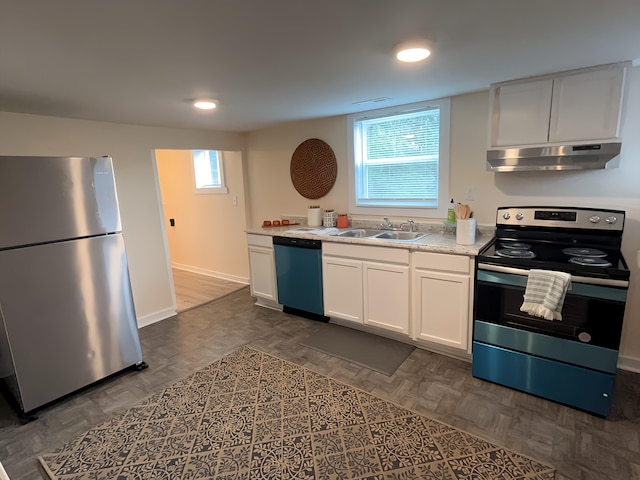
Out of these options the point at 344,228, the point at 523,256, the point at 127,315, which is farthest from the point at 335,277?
the point at 127,315

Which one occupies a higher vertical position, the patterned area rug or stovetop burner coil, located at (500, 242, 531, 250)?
stovetop burner coil, located at (500, 242, 531, 250)

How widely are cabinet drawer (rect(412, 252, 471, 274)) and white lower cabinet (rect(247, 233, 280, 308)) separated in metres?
1.65

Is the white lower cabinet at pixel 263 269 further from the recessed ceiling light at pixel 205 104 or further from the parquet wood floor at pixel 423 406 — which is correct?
the recessed ceiling light at pixel 205 104

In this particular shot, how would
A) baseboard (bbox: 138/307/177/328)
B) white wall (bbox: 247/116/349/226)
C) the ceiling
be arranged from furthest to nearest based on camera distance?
1. white wall (bbox: 247/116/349/226)
2. baseboard (bbox: 138/307/177/328)
3. the ceiling

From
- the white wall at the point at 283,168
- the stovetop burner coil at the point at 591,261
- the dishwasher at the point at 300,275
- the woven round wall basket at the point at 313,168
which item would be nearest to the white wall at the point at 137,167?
the white wall at the point at 283,168

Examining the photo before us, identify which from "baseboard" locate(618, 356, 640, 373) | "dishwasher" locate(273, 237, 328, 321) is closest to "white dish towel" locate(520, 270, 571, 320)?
"baseboard" locate(618, 356, 640, 373)

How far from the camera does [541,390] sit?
2.20 metres

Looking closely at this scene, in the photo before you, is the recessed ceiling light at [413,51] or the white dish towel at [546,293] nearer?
the recessed ceiling light at [413,51]

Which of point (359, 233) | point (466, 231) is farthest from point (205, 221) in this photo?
point (466, 231)

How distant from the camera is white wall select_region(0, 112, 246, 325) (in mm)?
2895

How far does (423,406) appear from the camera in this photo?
2201 millimetres

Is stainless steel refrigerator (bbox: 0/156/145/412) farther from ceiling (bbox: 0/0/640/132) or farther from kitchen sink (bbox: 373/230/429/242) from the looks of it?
kitchen sink (bbox: 373/230/429/242)

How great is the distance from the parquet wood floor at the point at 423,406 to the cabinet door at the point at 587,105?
68.0 inches

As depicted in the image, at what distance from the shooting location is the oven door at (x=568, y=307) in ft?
6.36
